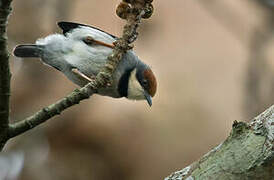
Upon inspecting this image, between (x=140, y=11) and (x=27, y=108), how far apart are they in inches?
173

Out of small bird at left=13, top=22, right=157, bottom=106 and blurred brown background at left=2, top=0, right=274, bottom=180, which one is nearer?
small bird at left=13, top=22, right=157, bottom=106

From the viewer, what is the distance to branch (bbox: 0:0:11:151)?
155cm

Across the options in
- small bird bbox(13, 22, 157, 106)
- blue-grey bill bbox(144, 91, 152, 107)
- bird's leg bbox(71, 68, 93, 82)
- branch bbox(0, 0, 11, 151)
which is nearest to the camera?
branch bbox(0, 0, 11, 151)

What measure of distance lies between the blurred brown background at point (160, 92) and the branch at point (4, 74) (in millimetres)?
4057

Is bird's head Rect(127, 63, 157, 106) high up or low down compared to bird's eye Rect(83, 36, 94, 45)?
down

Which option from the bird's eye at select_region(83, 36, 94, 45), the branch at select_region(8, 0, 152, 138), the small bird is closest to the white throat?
the small bird

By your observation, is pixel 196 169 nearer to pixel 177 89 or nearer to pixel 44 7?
pixel 177 89

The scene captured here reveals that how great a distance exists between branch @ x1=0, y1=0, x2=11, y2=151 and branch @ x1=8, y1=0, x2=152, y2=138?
3cm

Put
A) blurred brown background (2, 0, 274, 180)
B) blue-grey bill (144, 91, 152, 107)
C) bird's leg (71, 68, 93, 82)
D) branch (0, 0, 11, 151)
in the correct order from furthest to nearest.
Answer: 1. blurred brown background (2, 0, 274, 180)
2. blue-grey bill (144, 91, 152, 107)
3. bird's leg (71, 68, 93, 82)
4. branch (0, 0, 11, 151)

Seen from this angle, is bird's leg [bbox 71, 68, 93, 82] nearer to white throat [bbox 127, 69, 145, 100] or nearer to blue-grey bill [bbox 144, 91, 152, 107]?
white throat [bbox 127, 69, 145, 100]

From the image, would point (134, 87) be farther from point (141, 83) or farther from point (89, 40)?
point (89, 40)

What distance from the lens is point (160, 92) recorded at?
5.92 meters

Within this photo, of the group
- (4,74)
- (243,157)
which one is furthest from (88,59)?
(243,157)

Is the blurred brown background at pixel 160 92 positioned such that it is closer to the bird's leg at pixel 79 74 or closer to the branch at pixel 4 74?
the bird's leg at pixel 79 74
